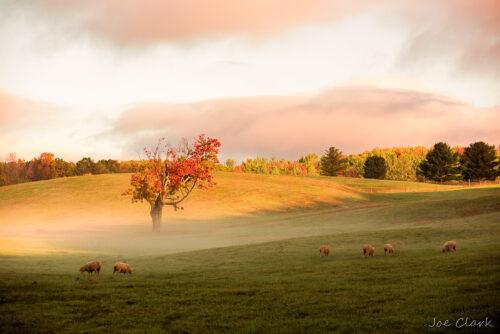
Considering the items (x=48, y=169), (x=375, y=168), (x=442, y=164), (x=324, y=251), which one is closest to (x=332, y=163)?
(x=375, y=168)

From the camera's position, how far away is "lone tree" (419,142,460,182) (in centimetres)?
14425

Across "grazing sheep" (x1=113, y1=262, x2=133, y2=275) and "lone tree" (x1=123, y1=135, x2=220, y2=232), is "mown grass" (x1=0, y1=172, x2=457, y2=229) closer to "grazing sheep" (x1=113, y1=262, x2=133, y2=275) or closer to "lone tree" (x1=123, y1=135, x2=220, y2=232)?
"lone tree" (x1=123, y1=135, x2=220, y2=232)

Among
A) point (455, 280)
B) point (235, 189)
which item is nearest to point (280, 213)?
point (235, 189)

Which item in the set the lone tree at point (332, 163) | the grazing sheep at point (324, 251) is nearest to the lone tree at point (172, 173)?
the grazing sheep at point (324, 251)

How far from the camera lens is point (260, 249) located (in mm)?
32531

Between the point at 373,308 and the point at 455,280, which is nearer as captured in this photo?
the point at 373,308

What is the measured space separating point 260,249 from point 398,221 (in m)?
24.3

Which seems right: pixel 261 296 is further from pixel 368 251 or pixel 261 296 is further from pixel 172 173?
pixel 172 173

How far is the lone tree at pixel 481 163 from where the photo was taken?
451ft

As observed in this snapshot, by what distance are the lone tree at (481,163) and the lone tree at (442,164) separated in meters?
4.55

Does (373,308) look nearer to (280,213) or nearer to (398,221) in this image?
(398,221)

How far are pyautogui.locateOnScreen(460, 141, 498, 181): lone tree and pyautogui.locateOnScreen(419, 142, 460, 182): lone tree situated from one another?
4548mm

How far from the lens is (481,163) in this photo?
138 m

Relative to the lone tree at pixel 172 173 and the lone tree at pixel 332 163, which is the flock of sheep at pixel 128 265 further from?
the lone tree at pixel 332 163
